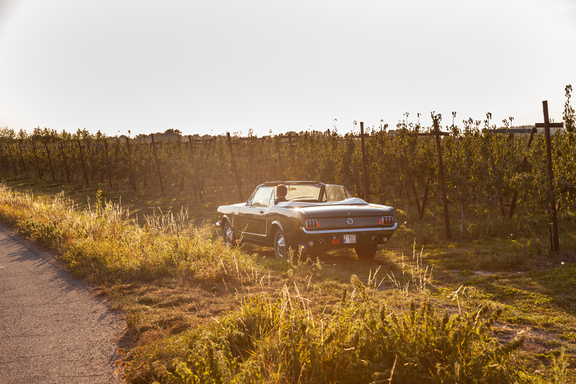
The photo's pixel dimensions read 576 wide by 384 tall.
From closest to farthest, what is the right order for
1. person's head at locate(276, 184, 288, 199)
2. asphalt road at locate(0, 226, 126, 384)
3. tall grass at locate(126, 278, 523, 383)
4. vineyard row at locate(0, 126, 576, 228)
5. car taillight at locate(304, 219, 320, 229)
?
tall grass at locate(126, 278, 523, 383) → asphalt road at locate(0, 226, 126, 384) → car taillight at locate(304, 219, 320, 229) → person's head at locate(276, 184, 288, 199) → vineyard row at locate(0, 126, 576, 228)

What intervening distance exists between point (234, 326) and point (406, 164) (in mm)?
11234

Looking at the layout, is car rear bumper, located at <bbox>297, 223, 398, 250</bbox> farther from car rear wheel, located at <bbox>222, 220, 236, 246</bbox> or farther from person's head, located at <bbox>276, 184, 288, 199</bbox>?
car rear wheel, located at <bbox>222, 220, 236, 246</bbox>

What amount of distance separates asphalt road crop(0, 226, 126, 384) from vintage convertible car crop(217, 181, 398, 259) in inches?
112

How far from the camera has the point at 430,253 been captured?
10.4 m

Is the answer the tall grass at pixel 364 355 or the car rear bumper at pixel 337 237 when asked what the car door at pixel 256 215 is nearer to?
the car rear bumper at pixel 337 237

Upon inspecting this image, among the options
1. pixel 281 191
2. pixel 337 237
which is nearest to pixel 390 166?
pixel 281 191

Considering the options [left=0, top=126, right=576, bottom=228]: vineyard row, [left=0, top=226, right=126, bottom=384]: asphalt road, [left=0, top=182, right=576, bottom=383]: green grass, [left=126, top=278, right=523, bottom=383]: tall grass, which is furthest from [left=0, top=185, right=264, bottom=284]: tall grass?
[left=0, top=126, right=576, bottom=228]: vineyard row

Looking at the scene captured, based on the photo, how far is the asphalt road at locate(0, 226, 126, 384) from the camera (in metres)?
4.31

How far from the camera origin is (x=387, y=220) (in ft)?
28.7

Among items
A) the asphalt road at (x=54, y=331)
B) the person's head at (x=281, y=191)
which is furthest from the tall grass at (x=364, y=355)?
the person's head at (x=281, y=191)

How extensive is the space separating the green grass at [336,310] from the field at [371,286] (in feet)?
0.07

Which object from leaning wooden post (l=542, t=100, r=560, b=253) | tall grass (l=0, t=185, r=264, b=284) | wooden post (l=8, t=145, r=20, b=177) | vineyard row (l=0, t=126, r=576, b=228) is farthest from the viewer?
wooden post (l=8, t=145, r=20, b=177)

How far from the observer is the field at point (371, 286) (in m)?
3.70

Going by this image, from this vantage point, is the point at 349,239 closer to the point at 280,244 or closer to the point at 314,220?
the point at 314,220
